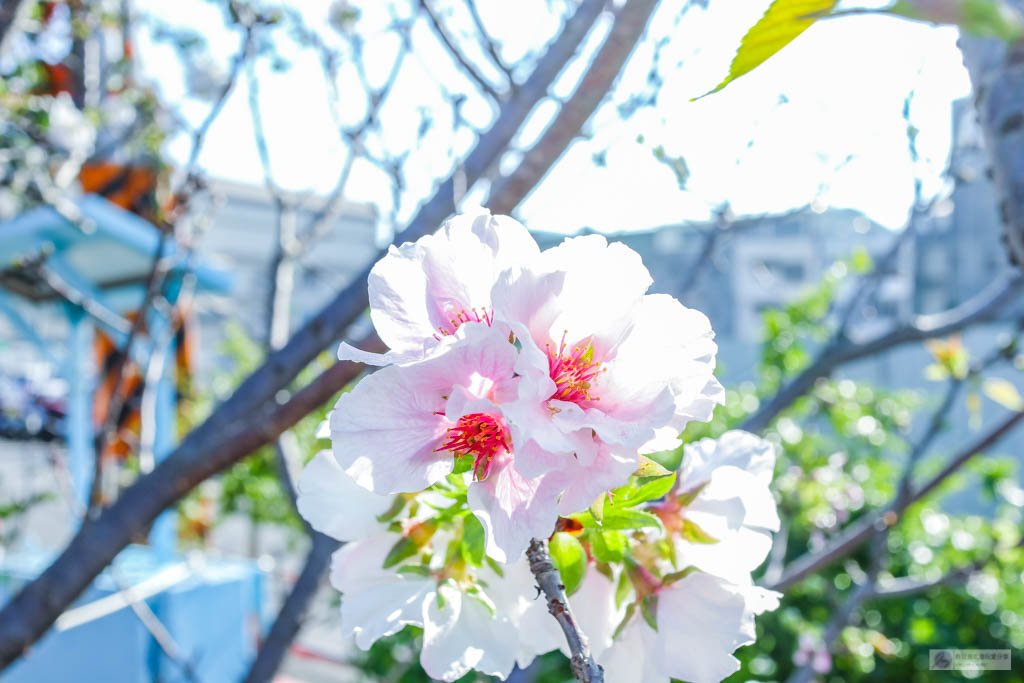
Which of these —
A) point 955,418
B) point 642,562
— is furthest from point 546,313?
point 955,418

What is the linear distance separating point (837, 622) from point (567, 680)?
6.01 ft

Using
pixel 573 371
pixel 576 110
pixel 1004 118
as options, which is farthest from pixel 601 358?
pixel 576 110

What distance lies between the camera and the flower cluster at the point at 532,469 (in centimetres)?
53

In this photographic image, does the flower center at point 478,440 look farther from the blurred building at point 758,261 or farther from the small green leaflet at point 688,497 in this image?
the blurred building at point 758,261

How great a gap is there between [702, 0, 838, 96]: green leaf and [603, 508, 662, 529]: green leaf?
14.0 inches

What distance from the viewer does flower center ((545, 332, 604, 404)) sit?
58cm

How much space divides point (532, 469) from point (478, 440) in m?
0.07

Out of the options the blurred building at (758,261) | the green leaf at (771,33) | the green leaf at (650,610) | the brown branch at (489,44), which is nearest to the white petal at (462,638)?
the green leaf at (650,610)

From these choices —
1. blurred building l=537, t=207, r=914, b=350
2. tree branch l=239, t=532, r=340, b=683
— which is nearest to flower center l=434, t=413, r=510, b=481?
tree branch l=239, t=532, r=340, b=683

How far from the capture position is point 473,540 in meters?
0.63

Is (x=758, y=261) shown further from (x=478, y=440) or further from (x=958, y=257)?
(x=958, y=257)

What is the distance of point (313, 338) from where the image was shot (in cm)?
139

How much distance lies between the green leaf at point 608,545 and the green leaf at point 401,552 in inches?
6.0

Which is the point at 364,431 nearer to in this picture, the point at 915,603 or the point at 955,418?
the point at 915,603
